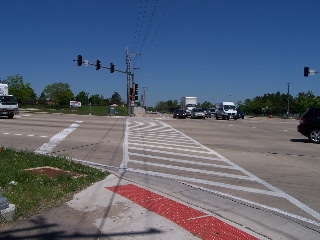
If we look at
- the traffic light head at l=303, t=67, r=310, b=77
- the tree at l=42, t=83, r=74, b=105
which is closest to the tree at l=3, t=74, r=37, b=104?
the tree at l=42, t=83, r=74, b=105

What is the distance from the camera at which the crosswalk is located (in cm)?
680

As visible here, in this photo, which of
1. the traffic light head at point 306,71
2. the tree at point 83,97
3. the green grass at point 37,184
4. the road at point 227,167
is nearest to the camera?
the green grass at point 37,184

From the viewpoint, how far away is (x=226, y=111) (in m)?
43.8

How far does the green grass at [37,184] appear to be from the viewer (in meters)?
5.36

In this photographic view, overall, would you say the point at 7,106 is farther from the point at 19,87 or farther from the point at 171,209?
the point at 19,87

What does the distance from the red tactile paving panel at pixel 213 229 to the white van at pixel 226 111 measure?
129ft

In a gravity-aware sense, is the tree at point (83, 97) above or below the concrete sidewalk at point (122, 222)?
above

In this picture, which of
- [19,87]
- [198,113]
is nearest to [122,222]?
[198,113]

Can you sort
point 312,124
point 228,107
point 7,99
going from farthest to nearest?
point 228,107 < point 7,99 < point 312,124

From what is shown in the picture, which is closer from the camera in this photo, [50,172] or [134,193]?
[134,193]

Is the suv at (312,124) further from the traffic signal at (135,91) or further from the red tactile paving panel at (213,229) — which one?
the traffic signal at (135,91)

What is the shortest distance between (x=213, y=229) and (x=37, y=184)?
355 centimetres

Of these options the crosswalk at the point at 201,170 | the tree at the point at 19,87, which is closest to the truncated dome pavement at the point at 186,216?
the crosswalk at the point at 201,170

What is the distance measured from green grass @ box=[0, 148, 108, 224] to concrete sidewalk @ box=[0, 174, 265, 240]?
271mm
